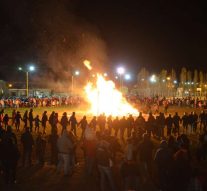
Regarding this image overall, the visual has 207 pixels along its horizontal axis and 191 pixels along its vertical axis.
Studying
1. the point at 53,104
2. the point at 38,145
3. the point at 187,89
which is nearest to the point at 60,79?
the point at 53,104

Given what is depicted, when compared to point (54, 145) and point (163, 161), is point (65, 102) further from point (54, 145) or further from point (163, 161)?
point (163, 161)

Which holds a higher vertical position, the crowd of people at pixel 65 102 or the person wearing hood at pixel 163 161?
the person wearing hood at pixel 163 161

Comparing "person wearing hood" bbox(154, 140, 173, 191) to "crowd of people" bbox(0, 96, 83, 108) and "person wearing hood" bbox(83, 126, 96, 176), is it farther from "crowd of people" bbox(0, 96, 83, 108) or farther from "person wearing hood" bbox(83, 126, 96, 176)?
"crowd of people" bbox(0, 96, 83, 108)

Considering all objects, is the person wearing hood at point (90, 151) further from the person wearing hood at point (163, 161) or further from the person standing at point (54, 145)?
the person wearing hood at point (163, 161)

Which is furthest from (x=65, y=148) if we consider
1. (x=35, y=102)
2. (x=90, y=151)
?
(x=35, y=102)

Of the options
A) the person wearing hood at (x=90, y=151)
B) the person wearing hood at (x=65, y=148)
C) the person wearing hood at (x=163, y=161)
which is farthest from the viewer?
the person wearing hood at (x=90, y=151)

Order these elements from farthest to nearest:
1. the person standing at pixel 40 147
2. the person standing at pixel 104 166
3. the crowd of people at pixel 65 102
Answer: the crowd of people at pixel 65 102 < the person standing at pixel 40 147 < the person standing at pixel 104 166

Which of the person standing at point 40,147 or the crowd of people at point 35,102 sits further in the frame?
the crowd of people at point 35,102

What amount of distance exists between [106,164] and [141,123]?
10.6 meters

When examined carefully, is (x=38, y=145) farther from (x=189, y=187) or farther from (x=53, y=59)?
(x=53, y=59)

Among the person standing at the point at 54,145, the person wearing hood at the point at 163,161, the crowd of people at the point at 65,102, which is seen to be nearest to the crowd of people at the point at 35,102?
the crowd of people at the point at 65,102

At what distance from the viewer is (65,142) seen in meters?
10.9

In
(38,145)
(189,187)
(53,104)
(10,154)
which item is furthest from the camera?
(53,104)

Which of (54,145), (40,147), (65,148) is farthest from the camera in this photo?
(40,147)
